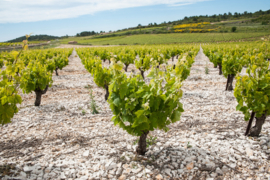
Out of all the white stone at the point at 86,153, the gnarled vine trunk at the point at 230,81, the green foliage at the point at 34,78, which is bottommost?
the white stone at the point at 86,153

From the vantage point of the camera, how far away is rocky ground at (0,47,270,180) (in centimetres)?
361

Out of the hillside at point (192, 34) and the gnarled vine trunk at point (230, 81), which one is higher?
the hillside at point (192, 34)

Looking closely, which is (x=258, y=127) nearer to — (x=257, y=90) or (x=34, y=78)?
(x=257, y=90)

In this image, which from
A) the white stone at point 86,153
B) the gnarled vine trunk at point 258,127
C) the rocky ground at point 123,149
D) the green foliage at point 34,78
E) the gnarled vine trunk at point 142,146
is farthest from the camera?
the green foliage at point 34,78

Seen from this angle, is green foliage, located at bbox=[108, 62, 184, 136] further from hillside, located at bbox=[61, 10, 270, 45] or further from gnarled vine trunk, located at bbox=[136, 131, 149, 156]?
hillside, located at bbox=[61, 10, 270, 45]

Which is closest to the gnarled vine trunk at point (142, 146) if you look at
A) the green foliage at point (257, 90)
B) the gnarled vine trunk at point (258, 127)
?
the green foliage at point (257, 90)

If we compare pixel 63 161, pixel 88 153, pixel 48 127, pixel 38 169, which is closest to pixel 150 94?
pixel 88 153

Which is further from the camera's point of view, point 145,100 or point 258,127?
point 258,127

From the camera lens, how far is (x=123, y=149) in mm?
4387

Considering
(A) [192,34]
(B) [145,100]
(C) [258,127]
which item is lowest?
(C) [258,127]

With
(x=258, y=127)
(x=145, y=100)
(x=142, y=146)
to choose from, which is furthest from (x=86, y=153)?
(x=258, y=127)

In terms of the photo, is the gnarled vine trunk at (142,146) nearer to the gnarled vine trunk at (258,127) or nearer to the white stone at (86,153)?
the white stone at (86,153)

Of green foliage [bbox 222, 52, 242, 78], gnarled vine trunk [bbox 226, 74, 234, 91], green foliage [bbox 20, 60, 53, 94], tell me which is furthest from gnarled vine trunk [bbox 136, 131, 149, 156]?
gnarled vine trunk [bbox 226, 74, 234, 91]

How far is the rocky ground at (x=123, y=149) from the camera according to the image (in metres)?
3.61
